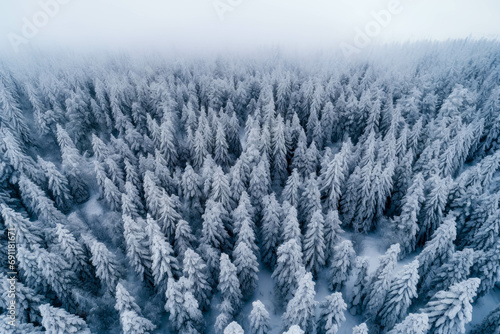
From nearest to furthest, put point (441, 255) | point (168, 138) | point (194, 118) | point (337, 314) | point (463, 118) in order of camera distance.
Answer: point (337, 314) → point (441, 255) → point (168, 138) → point (463, 118) → point (194, 118)

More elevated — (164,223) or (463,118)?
(164,223)

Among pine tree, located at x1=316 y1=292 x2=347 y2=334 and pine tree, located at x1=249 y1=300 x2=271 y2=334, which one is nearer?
pine tree, located at x1=316 y1=292 x2=347 y2=334

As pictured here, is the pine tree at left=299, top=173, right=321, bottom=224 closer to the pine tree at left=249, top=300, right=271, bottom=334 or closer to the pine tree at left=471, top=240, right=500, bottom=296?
the pine tree at left=249, top=300, right=271, bottom=334

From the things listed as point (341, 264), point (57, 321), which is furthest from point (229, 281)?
point (57, 321)

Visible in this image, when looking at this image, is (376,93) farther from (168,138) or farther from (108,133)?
(108,133)

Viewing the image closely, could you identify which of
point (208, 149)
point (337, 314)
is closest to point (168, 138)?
point (208, 149)

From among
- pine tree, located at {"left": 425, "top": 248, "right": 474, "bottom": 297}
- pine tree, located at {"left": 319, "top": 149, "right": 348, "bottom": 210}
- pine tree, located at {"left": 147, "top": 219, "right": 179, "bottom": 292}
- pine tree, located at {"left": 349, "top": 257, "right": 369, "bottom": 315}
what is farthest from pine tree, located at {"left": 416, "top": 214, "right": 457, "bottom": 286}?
pine tree, located at {"left": 147, "top": 219, "right": 179, "bottom": 292}

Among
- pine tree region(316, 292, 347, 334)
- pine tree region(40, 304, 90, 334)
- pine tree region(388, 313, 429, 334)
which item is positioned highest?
pine tree region(40, 304, 90, 334)

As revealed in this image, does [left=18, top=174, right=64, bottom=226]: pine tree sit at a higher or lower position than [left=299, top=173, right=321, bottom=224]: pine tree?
higher
